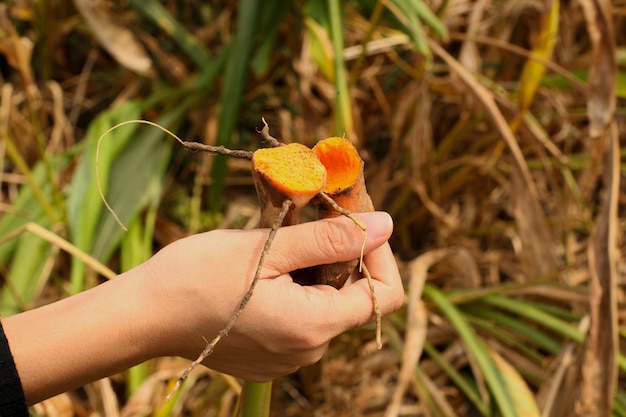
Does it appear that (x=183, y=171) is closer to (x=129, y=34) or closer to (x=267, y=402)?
(x=129, y=34)

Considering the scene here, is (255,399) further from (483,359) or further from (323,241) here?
(483,359)

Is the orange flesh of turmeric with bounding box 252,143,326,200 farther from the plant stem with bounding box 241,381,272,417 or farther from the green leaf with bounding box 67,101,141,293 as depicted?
the green leaf with bounding box 67,101,141,293

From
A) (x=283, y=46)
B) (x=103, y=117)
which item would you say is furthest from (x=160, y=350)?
(x=283, y=46)

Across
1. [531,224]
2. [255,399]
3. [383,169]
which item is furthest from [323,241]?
[383,169]

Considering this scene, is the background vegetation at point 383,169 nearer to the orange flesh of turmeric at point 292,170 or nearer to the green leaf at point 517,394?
the green leaf at point 517,394

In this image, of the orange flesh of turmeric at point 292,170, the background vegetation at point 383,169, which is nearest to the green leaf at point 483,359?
the background vegetation at point 383,169

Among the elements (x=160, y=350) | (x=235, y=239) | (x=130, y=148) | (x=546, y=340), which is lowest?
(x=546, y=340)
